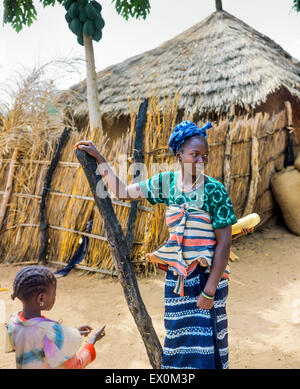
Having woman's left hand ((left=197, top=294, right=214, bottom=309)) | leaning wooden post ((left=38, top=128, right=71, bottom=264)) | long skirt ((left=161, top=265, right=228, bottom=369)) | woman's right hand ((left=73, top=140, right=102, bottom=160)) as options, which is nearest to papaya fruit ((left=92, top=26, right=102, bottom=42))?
leaning wooden post ((left=38, top=128, right=71, bottom=264))

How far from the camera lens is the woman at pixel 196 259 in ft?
5.52

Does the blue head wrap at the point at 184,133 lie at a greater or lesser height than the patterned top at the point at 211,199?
greater

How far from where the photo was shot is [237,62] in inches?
294

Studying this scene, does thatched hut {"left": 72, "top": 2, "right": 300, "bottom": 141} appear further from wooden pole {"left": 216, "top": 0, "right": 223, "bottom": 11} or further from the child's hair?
the child's hair

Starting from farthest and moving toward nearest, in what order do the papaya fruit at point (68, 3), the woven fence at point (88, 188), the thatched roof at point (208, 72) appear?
the papaya fruit at point (68, 3) < the thatched roof at point (208, 72) < the woven fence at point (88, 188)

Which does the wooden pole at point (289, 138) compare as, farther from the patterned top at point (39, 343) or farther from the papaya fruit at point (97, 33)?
the patterned top at point (39, 343)

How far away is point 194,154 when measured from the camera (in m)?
1.72

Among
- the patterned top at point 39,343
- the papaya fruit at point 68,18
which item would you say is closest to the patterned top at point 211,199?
the patterned top at point 39,343

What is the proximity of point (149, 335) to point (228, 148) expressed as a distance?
4184mm

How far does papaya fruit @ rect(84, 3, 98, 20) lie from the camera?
7.86 m

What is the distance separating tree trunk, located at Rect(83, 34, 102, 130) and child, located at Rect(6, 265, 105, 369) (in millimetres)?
6725

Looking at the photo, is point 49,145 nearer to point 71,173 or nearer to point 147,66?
point 71,173

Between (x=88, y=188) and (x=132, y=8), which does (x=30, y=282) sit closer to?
(x=88, y=188)

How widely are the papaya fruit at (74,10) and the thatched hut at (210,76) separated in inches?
71.6
